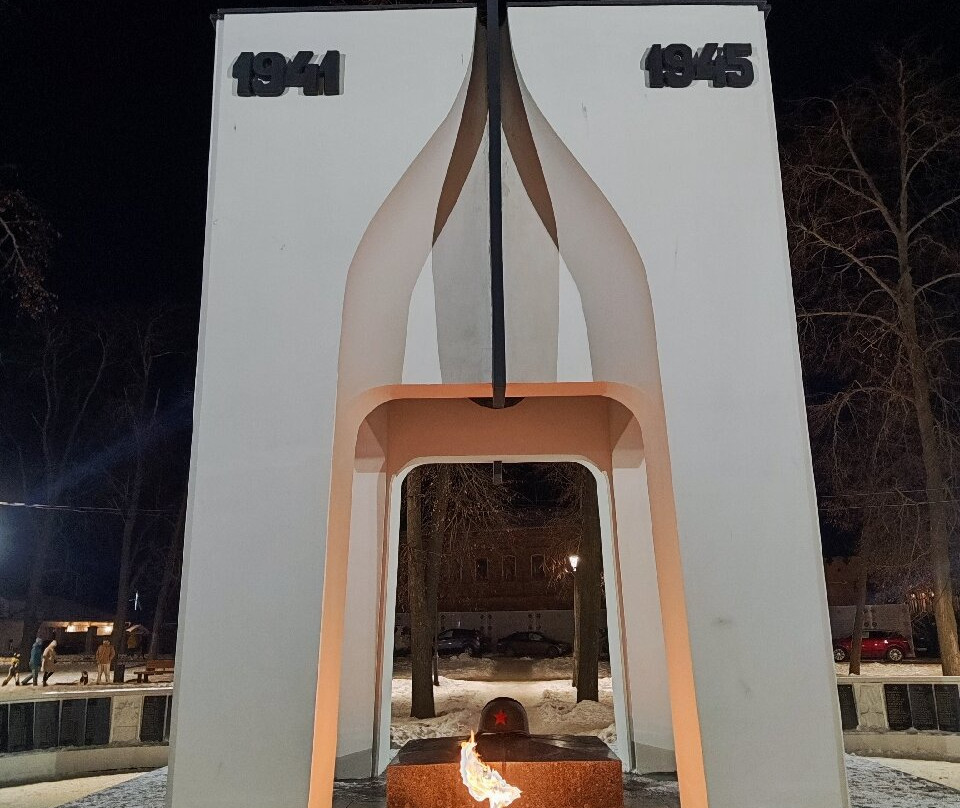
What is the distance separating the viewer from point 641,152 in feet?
16.7

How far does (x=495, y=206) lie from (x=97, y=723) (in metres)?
9.88

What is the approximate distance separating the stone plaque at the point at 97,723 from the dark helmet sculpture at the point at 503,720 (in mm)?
6566

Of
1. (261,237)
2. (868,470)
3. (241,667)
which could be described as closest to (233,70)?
(261,237)

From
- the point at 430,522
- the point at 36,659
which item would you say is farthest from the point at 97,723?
the point at 36,659

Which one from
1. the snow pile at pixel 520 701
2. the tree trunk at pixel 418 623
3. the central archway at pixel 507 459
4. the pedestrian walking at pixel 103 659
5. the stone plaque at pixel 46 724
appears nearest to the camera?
the central archway at pixel 507 459

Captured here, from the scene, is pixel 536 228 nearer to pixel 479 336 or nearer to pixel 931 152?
pixel 479 336

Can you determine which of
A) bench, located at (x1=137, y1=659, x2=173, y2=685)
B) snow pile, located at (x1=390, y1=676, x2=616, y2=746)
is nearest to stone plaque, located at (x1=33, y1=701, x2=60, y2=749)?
snow pile, located at (x1=390, y1=676, x2=616, y2=746)

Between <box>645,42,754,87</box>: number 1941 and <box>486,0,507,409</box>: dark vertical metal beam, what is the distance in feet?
3.36

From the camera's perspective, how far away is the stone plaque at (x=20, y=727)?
10598mm

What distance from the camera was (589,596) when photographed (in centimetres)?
1448

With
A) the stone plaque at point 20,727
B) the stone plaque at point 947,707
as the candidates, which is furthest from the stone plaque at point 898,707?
the stone plaque at point 20,727

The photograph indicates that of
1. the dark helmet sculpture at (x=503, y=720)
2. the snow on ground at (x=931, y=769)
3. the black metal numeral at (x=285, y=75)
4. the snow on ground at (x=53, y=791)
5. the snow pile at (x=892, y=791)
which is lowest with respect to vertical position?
the snow on ground at (x=53, y=791)

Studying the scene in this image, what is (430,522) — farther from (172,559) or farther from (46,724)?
(172,559)

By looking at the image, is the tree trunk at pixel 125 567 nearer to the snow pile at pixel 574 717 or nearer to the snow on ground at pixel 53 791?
the snow on ground at pixel 53 791
